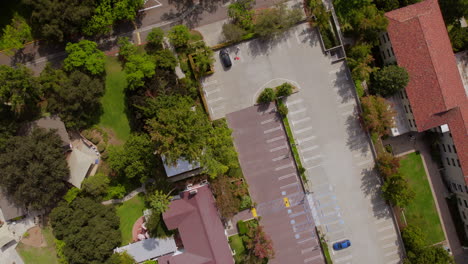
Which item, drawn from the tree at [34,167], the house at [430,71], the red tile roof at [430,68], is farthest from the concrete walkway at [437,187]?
the tree at [34,167]

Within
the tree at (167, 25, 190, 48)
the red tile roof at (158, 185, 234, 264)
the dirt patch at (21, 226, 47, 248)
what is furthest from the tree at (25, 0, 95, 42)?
the dirt patch at (21, 226, 47, 248)

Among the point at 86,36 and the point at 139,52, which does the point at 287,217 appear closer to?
the point at 139,52

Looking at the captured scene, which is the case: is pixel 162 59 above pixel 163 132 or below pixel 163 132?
above

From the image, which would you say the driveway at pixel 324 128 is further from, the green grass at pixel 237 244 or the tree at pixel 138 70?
the green grass at pixel 237 244

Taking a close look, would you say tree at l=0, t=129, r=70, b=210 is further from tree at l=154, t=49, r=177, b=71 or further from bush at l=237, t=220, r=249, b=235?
bush at l=237, t=220, r=249, b=235

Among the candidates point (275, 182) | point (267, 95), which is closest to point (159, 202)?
point (275, 182)

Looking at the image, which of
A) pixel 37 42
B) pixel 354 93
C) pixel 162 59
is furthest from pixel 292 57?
pixel 37 42

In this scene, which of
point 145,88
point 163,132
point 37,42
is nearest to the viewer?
point 163,132
